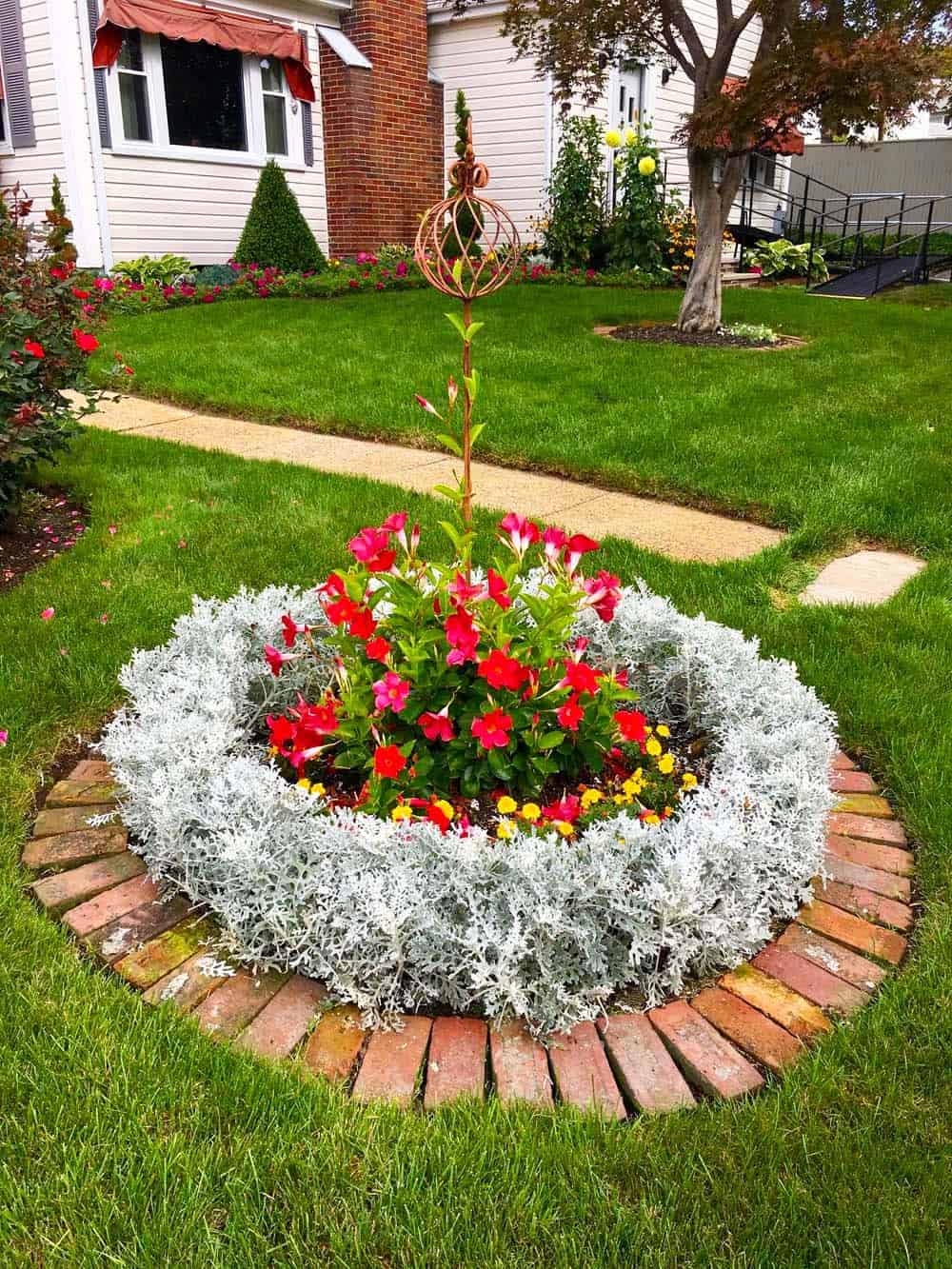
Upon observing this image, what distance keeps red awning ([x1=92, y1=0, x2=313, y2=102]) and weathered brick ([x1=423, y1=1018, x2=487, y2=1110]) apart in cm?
1055

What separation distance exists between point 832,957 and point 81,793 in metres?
1.73

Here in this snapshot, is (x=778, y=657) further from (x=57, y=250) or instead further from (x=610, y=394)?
(x=57, y=250)

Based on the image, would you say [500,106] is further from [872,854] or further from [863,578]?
[872,854]

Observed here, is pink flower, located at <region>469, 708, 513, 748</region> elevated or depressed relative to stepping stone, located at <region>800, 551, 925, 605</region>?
elevated

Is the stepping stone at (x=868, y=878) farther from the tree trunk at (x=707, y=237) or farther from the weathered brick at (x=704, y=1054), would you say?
the tree trunk at (x=707, y=237)

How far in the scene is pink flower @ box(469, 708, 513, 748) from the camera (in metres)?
2.06

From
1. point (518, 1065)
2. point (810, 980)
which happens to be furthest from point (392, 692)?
point (810, 980)

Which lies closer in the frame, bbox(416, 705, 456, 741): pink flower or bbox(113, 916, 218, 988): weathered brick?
bbox(113, 916, 218, 988): weathered brick

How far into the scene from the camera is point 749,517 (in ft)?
14.3

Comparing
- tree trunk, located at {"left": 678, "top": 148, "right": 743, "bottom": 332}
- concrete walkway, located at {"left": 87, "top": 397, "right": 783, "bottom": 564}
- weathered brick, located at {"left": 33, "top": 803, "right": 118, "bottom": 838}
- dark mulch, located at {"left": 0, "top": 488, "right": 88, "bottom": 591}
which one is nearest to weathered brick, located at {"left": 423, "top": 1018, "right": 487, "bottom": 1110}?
weathered brick, located at {"left": 33, "top": 803, "right": 118, "bottom": 838}

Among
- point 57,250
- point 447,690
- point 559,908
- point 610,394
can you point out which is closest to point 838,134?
point 610,394

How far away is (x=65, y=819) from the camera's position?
7.77 feet

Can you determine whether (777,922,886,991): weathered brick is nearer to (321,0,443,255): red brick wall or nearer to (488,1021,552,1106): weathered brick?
(488,1021,552,1106): weathered brick

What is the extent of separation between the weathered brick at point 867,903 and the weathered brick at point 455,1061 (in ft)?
2.70
